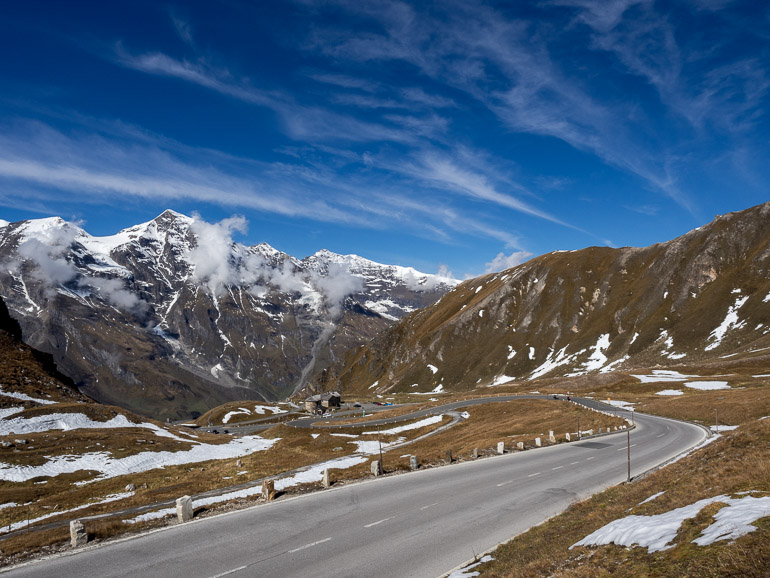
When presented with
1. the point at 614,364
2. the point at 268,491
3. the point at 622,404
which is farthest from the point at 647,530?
the point at 614,364

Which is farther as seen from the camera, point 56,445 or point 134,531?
point 56,445

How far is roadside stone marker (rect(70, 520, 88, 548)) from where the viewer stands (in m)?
17.0

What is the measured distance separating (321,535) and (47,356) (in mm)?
118140

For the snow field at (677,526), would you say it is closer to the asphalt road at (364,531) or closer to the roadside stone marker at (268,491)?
the asphalt road at (364,531)

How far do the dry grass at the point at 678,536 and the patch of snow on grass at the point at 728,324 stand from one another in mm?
161537

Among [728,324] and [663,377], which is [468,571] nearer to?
[663,377]

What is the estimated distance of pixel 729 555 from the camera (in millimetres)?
8000

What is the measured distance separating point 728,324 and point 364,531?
190763 millimetres

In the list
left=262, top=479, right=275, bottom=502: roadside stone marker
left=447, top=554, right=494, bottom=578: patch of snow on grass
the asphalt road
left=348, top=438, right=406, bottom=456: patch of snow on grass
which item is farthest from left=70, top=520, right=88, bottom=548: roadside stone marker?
left=348, top=438, right=406, bottom=456: patch of snow on grass

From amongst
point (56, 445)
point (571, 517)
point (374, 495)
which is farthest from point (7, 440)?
point (571, 517)

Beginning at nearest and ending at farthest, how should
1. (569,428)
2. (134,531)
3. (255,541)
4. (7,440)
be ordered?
(255,541) → (134,531) → (569,428) → (7,440)

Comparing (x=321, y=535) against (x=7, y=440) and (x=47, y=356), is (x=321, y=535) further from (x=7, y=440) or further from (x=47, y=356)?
(x=47, y=356)

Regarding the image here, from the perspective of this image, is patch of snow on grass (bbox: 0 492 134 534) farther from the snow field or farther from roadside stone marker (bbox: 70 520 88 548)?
the snow field

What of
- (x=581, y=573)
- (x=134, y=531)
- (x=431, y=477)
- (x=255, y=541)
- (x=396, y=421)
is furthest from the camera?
(x=396, y=421)
